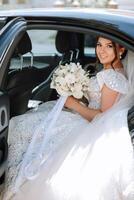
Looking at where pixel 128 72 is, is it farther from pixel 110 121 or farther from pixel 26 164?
pixel 26 164

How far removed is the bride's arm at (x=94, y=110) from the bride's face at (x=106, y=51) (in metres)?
0.15

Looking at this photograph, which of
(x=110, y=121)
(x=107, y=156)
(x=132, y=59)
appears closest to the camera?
(x=107, y=156)

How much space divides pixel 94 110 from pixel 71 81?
0.21m

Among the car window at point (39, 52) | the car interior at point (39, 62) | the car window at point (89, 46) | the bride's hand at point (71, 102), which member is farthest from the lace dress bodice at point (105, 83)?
the car window at point (89, 46)

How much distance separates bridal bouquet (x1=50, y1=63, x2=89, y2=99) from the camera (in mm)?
2877

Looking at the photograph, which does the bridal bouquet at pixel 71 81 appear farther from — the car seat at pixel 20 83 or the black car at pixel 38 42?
the car seat at pixel 20 83

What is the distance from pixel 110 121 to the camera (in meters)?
2.54

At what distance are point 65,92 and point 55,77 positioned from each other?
0.13 metres

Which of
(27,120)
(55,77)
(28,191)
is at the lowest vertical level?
(28,191)

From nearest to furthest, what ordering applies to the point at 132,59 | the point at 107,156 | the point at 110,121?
1. the point at 107,156
2. the point at 110,121
3. the point at 132,59

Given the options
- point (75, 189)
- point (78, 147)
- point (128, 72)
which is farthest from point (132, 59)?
point (75, 189)

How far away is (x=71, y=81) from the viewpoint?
2.89 metres

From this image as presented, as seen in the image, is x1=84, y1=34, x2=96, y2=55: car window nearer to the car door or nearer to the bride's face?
the bride's face

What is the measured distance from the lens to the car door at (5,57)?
99.7 inches
